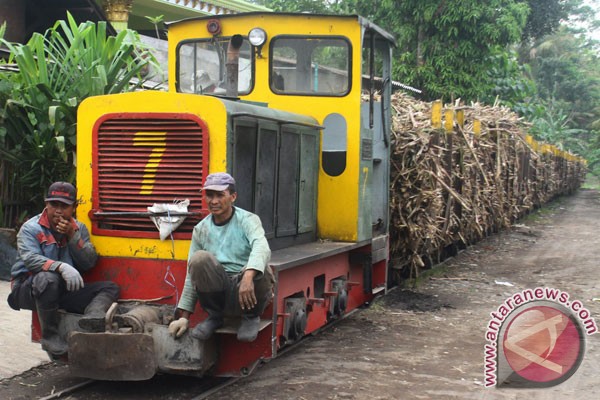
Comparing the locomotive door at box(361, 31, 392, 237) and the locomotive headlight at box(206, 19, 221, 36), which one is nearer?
the locomotive headlight at box(206, 19, 221, 36)

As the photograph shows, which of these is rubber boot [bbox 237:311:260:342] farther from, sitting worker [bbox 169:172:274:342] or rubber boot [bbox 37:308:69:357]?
rubber boot [bbox 37:308:69:357]

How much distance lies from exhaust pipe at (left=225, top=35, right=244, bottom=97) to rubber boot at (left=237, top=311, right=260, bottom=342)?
200 centimetres

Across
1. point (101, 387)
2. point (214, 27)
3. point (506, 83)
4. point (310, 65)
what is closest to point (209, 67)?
point (214, 27)

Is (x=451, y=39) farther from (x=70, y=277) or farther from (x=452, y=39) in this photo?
(x=70, y=277)

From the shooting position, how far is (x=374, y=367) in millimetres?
6332

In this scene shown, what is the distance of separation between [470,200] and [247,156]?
25.0 feet

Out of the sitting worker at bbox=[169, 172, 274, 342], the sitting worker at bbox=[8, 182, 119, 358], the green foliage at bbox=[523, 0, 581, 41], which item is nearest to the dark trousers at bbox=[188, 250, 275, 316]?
the sitting worker at bbox=[169, 172, 274, 342]

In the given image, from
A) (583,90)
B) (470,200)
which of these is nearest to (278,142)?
(470,200)

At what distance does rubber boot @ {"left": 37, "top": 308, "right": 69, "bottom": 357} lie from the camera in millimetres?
5395

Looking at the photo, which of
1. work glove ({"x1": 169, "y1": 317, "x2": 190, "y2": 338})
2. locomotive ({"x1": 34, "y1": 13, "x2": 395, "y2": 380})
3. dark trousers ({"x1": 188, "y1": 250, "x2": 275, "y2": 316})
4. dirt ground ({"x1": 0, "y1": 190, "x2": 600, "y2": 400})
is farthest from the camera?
dirt ground ({"x1": 0, "y1": 190, "x2": 600, "y2": 400})

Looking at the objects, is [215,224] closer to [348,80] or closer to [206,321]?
[206,321]

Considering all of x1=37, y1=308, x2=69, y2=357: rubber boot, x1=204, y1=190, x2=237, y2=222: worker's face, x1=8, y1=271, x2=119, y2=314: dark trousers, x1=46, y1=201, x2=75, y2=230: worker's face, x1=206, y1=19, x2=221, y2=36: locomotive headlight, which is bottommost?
x1=37, y1=308, x2=69, y2=357: rubber boot

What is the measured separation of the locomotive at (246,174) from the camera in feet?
18.2

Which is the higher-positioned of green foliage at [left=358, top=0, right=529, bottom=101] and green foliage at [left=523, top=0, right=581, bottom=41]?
green foliage at [left=523, top=0, right=581, bottom=41]
